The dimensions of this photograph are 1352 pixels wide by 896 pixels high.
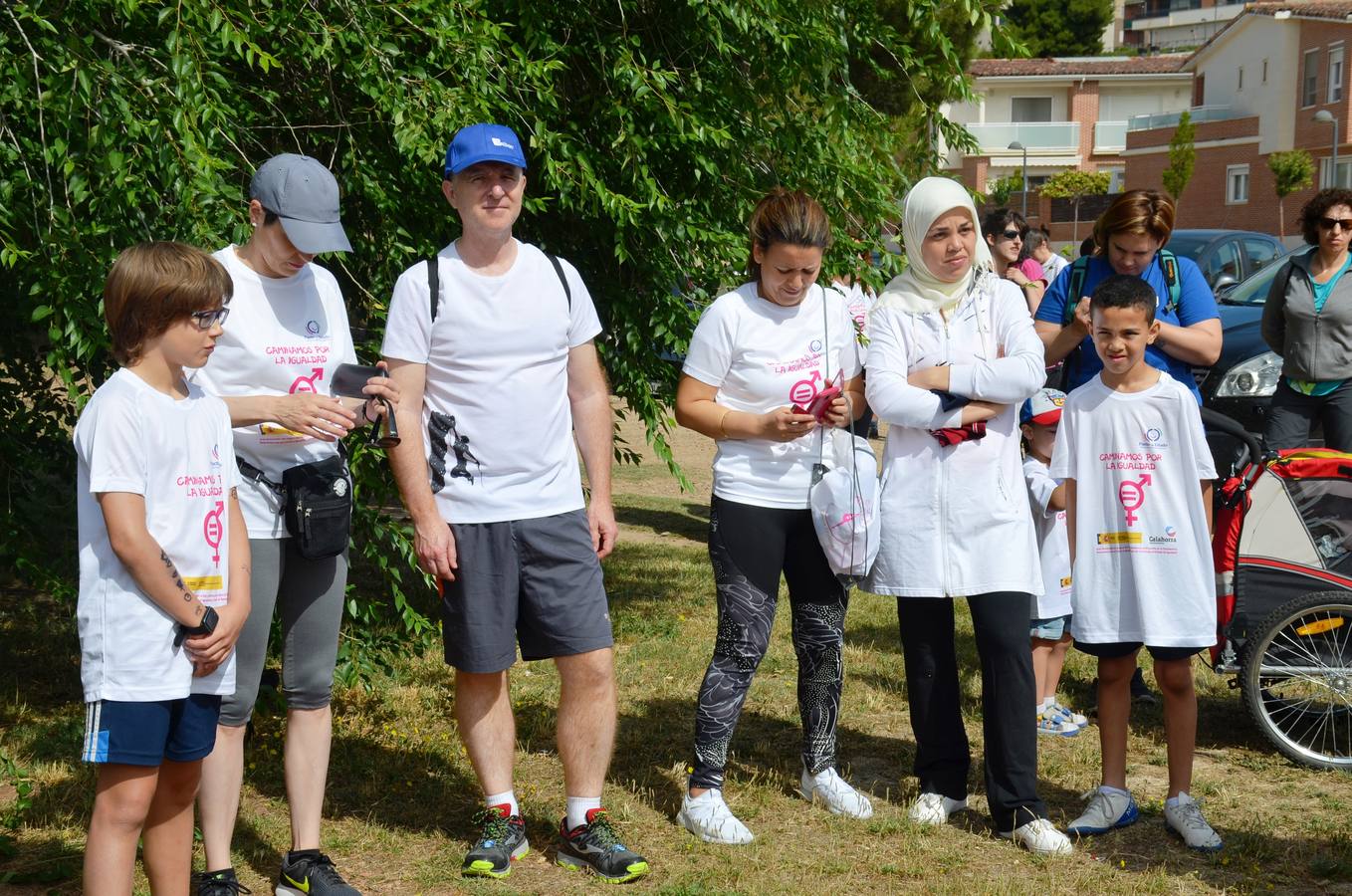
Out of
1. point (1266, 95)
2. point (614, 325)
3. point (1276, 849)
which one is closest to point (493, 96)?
point (614, 325)

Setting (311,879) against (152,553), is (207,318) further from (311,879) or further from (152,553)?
(311,879)

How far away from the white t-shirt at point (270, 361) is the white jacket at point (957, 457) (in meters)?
1.74

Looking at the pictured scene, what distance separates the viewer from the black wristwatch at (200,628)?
10.8 feet

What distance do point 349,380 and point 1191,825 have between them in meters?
3.04

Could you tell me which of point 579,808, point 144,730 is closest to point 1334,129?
point 579,808

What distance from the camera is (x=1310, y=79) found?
48281 millimetres

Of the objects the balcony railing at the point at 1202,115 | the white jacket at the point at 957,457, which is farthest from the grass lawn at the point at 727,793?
the balcony railing at the point at 1202,115

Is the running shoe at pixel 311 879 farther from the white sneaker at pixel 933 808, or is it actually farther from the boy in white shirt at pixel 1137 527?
the boy in white shirt at pixel 1137 527

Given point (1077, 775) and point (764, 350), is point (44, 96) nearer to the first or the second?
point (764, 350)

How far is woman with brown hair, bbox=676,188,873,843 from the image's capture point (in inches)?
178

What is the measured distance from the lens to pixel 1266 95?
51.0m

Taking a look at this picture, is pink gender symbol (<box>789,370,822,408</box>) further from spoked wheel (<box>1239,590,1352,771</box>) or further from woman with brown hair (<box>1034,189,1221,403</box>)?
spoked wheel (<box>1239,590,1352,771</box>)

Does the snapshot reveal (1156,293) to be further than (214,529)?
Yes

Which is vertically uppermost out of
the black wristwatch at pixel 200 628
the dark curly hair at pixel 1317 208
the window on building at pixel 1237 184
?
the window on building at pixel 1237 184
